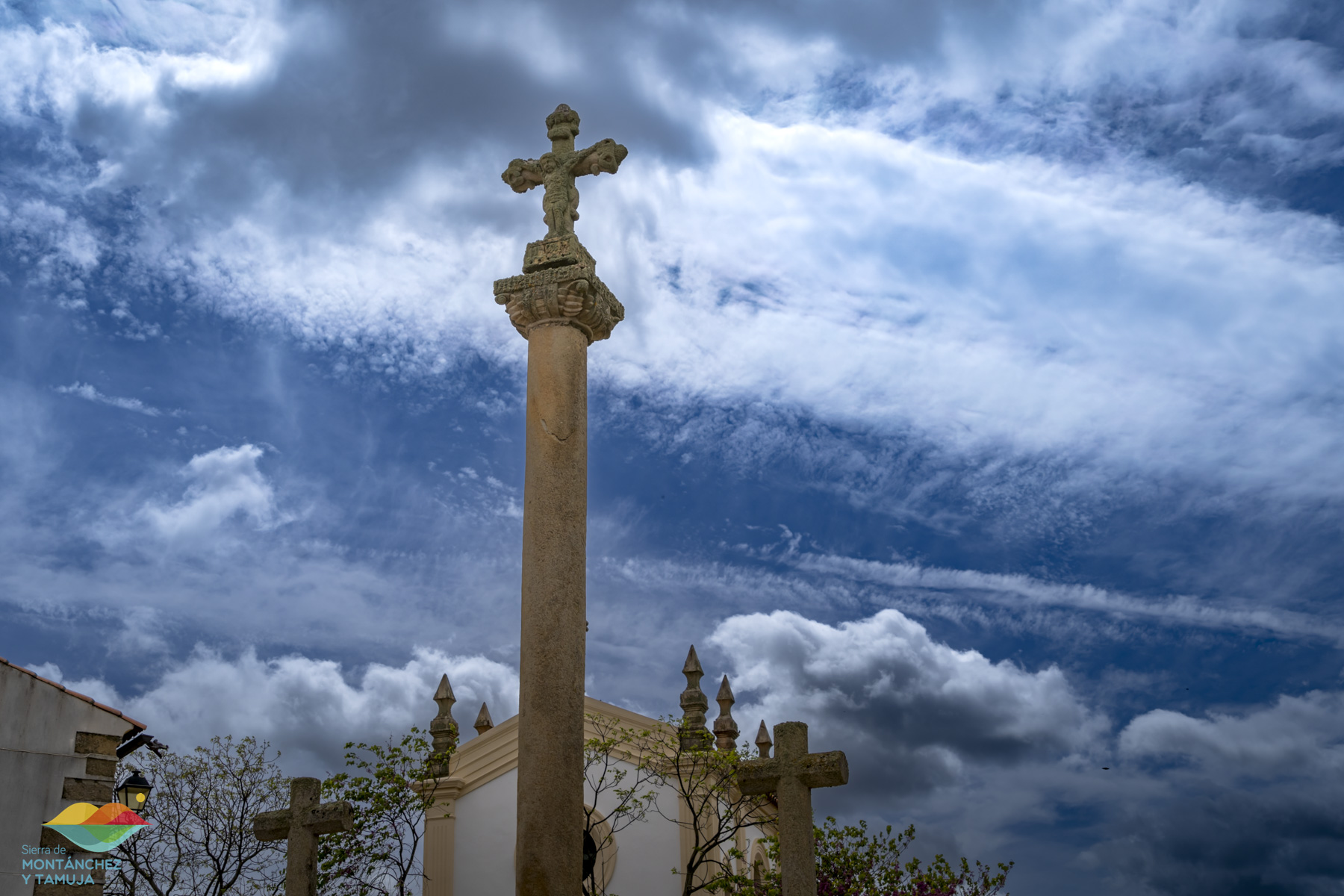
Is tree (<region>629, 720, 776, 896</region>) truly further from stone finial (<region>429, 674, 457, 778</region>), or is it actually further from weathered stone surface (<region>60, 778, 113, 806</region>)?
weathered stone surface (<region>60, 778, 113, 806</region>)

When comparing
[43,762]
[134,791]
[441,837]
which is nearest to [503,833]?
[441,837]

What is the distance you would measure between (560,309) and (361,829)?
1254 cm

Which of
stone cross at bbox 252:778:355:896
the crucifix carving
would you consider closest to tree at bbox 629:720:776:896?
stone cross at bbox 252:778:355:896

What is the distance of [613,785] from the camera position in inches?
850

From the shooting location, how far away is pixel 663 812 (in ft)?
70.7

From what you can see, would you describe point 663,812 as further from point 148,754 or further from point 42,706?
point 42,706

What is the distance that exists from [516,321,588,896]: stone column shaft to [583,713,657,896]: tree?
9981 mm

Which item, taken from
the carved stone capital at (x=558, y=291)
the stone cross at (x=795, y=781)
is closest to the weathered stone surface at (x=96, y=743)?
the carved stone capital at (x=558, y=291)

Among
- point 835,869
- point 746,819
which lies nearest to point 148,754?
point 746,819

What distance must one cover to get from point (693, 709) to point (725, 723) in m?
2.29

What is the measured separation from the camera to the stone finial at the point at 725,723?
2333 cm

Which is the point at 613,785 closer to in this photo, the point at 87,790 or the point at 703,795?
the point at 703,795

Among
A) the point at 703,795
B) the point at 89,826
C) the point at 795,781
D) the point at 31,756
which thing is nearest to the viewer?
the point at 795,781

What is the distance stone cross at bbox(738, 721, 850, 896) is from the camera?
9.98 meters
